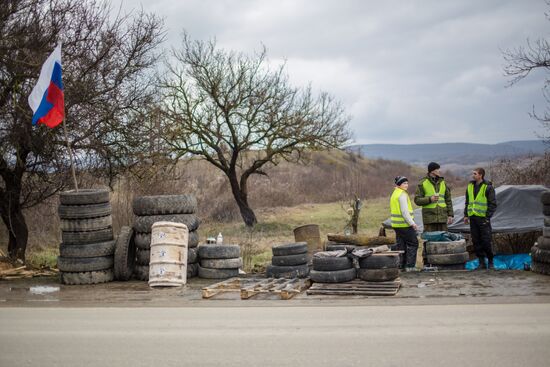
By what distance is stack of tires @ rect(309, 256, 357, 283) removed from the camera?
37.7ft

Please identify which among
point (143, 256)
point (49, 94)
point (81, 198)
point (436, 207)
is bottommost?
point (143, 256)

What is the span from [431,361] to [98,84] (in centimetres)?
1255

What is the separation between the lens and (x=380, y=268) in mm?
11508

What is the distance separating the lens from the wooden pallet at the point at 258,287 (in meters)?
10.8

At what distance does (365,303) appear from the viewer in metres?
9.88

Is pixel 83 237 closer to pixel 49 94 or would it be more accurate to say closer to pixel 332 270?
pixel 49 94

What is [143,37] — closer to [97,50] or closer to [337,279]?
[97,50]

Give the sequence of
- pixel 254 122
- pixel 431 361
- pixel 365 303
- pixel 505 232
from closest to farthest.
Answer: pixel 431 361 → pixel 365 303 → pixel 505 232 → pixel 254 122

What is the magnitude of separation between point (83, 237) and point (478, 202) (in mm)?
8329

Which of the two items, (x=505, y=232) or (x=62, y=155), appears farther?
(x=62, y=155)

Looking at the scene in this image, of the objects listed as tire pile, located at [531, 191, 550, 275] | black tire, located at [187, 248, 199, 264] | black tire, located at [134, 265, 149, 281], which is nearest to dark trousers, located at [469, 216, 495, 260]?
tire pile, located at [531, 191, 550, 275]

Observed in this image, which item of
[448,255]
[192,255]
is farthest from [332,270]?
[192,255]

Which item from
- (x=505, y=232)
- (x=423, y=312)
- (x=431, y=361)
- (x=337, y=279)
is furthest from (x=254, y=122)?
(x=431, y=361)

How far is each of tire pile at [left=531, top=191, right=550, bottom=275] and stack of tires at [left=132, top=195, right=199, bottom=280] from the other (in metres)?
7.00
